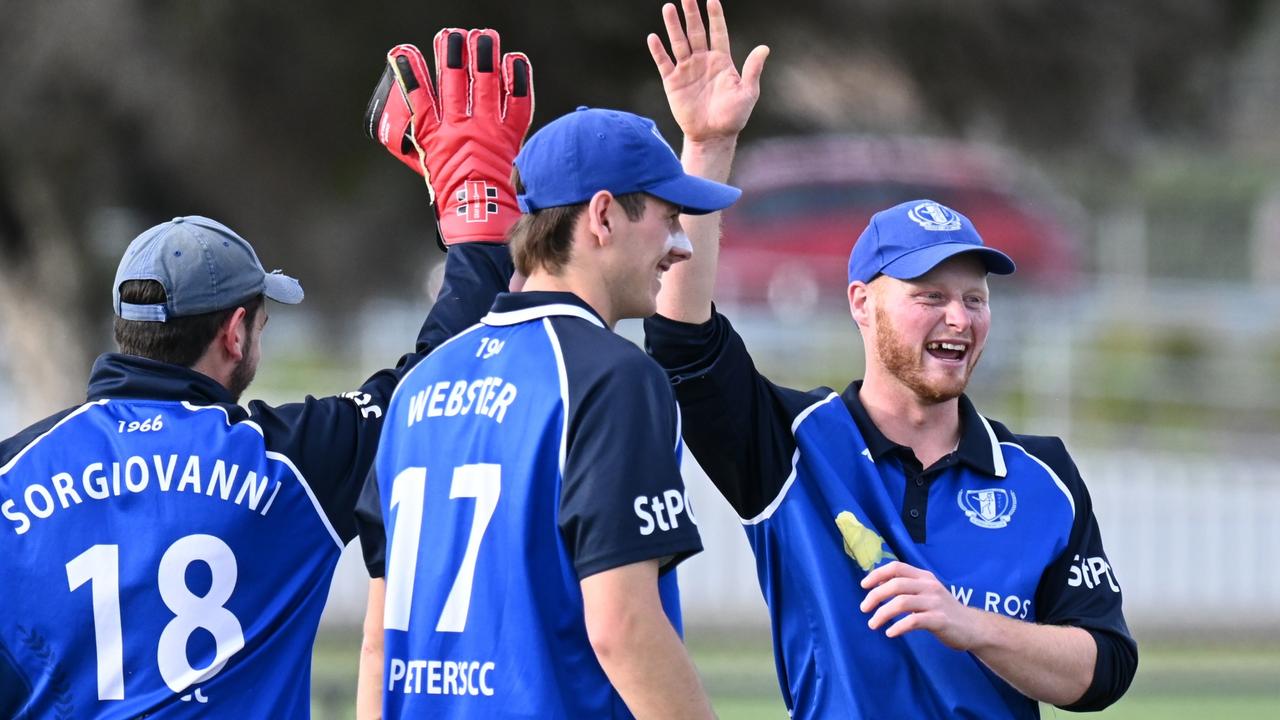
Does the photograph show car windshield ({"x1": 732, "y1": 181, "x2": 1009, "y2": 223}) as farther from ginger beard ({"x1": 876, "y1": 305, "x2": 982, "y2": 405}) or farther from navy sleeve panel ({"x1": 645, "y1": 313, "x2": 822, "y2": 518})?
navy sleeve panel ({"x1": 645, "y1": 313, "x2": 822, "y2": 518})

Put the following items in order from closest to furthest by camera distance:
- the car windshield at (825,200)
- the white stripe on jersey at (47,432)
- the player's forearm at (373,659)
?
1. the player's forearm at (373,659)
2. the white stripe on jersey at (47,432)
3. the car windshield at (825,200)

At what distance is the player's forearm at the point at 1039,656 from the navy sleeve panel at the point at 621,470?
0.74 meters

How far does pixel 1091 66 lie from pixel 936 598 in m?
7.06

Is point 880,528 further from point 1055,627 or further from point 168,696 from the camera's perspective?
point 168,696

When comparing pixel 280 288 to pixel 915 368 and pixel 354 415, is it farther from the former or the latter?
pixel 915 368

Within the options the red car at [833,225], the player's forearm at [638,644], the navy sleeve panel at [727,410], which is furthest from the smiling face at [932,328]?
the red car at [833,225]

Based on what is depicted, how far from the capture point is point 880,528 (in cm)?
337

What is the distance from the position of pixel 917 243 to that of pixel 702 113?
0.52 meters

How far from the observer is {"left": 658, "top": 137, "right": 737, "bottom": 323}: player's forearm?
130 inches

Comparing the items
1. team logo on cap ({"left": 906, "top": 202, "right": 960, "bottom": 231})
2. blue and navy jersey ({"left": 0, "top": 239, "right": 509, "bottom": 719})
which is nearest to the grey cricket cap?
blue and navy jersey ({"left": 0, "top": 239, "right": 509, "bottom": 719})

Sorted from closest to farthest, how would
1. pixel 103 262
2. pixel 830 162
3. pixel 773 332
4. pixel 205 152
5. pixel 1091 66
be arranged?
pixel 1091 66 → pixel 205 152 → pixel 103 262 → pixel 773 332 → pixel 830 162

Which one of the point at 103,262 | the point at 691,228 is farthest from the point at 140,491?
the point at 103,262

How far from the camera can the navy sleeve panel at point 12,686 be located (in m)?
3.17

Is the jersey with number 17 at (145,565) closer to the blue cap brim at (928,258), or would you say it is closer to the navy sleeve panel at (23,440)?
the navy sleeve panel at (23,440)
